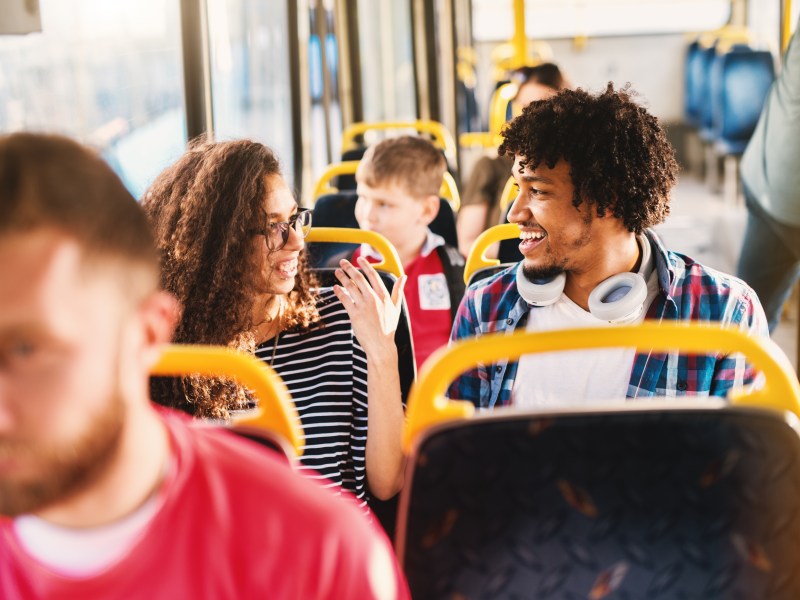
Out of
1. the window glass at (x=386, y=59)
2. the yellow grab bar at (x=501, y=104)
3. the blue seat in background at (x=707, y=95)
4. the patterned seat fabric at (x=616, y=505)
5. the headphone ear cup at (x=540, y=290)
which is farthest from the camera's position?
the blue seat in background at (x=707, y=95)

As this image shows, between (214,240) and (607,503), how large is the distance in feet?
2.77

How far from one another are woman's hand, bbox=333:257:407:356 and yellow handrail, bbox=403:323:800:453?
617 millimetres

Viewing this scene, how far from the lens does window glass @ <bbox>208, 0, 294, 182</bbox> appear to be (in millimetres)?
4055

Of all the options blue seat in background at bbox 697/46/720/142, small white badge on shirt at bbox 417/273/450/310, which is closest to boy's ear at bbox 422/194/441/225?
small white badge on shirt at bbox 417/273/450/310

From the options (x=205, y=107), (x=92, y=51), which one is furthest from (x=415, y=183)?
(x=92, y=51)

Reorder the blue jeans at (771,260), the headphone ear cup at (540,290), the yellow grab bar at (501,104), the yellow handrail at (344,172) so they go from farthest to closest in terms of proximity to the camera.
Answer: the yellow grab bar at (501,104) < the yellow handrail at (344,172) < the blue jeans at (771,260) < the headphone ear cup at (540,290)

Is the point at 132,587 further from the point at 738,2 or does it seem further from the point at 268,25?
the point at 738,2

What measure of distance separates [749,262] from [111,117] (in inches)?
76.2

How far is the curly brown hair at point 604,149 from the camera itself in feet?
6.01

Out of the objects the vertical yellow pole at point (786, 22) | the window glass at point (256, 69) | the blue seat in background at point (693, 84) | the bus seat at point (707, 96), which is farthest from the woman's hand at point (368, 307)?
the blue seat in background at point (693, 84)

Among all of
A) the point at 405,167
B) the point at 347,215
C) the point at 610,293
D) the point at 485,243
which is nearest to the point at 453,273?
the point at 405,167

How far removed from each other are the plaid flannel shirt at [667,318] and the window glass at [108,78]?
604 mm

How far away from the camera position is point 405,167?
278 centimetres

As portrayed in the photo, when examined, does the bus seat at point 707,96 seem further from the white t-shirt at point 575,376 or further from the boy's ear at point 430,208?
the white t-shirt at point 575,376
